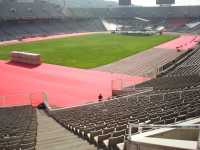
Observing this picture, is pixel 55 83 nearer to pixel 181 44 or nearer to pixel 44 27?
pixel 181 44

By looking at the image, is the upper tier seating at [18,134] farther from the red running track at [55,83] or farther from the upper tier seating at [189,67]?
the upper tier seating at [189,67]

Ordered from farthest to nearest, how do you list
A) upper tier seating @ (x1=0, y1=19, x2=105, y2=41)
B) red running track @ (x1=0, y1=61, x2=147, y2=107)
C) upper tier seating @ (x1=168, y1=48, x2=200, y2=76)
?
1. upper tier seating @ (x1=0, y1=19, x2=105, y2=41)
2. upper tier seating @ (x1=168, y1=48, x2=200, y2=76)
3. red running track @ (x1=0, y1=61, x2=147, y2=107)

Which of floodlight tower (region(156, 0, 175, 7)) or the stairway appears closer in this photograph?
the stairway

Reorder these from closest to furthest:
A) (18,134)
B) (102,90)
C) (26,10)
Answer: (18,134)
(102,90)
(26,10)

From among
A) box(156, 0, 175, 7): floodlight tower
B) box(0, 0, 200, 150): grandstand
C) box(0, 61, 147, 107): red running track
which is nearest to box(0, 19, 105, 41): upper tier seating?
box(0, 0, 200, 150): grandstand

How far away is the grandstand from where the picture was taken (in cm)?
942

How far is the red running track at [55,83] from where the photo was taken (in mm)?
28359

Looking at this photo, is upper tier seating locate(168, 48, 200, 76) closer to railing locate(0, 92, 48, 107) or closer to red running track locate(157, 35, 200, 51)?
railing locate(0, 92, 48, 107)

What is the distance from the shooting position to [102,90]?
104 feet

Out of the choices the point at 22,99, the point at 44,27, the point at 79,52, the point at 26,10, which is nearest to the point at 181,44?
the point at 79,52

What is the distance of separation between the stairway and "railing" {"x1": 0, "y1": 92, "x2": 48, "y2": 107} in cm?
1116

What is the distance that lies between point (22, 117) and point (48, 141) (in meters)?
6.11

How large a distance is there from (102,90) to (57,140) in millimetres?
19785

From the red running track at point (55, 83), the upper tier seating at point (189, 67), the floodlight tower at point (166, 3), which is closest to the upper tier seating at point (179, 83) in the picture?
the upper tier seating at point (189, 67)
